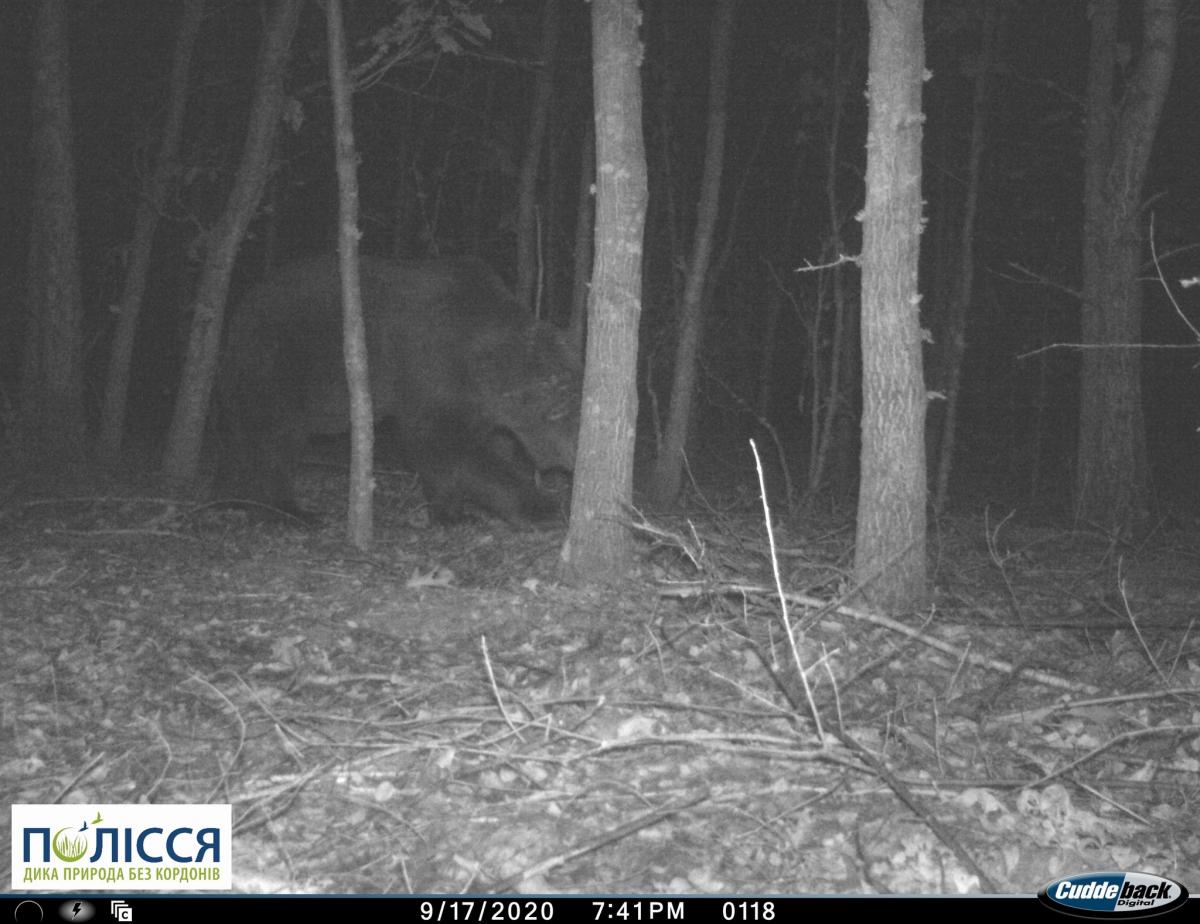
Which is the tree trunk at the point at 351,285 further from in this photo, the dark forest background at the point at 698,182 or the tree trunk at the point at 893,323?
the tree trunk at the point at 893,323

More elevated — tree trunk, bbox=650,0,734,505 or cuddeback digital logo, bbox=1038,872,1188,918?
tree trunk, bbox=650,0,734,505

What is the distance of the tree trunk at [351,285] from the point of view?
10.3m

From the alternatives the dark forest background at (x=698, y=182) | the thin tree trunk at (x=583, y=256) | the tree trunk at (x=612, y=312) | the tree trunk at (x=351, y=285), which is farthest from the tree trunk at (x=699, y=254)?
the tree trunk at (x=612, y=312)

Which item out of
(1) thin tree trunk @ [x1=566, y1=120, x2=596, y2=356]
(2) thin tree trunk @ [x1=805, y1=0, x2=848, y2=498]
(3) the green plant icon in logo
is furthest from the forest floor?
(1) thin tree trunk @ [x1=566, y1=120, x2=596, y2=356]

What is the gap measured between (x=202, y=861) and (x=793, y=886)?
241 cm

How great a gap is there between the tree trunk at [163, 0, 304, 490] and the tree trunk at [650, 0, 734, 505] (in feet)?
15.1

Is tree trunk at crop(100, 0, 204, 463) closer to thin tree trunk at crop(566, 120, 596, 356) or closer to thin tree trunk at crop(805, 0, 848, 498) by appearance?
thin tree trunk at crop(566, 120, 596, 356)

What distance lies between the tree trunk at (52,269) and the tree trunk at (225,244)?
1.14 metres

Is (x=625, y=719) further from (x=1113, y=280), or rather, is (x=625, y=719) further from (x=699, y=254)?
(x=699, y=254)

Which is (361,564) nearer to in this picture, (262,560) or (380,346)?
(262,560)

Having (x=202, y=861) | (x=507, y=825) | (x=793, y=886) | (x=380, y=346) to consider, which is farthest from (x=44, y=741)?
(x=380, y=346)

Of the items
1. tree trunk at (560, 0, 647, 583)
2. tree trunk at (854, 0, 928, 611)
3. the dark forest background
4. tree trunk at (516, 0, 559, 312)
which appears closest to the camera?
tree trunk at (854, 0, 928, 611)

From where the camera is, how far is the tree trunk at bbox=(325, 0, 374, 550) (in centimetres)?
1026

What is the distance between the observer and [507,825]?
5.38 meters
